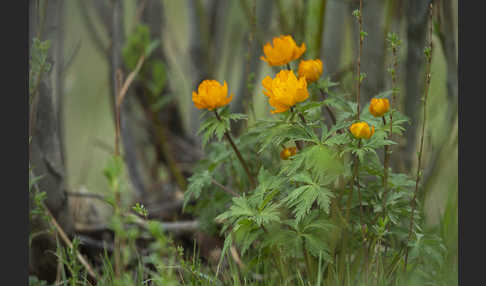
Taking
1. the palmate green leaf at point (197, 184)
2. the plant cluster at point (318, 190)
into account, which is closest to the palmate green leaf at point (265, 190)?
the plant cluster at point (318, 190)

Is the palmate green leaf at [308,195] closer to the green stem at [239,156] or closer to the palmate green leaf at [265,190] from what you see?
the palmate green leaf at [265,190]

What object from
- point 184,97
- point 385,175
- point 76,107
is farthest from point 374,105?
point 76,107

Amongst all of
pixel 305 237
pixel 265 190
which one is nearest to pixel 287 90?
pixel 265 190

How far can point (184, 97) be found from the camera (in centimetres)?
A: 287

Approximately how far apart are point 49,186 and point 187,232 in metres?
0.61

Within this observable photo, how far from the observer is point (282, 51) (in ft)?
4.24

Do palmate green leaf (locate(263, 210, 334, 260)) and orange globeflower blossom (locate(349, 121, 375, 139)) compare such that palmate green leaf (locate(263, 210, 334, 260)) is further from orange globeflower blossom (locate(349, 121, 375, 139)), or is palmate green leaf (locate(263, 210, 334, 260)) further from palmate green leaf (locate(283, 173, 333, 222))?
orange globeflower blossom (locate(349, 121, 375, 139))

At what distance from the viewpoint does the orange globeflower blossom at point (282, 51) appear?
128 centimetres

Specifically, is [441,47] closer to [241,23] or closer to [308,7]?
[308,7]

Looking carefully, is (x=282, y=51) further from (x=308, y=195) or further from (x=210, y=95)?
(x=308, y=195)

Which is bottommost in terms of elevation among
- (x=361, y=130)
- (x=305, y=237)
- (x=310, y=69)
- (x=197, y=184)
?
(x=305, y=237)

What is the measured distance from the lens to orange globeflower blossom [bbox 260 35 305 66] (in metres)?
1.28

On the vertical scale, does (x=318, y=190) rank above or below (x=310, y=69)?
below

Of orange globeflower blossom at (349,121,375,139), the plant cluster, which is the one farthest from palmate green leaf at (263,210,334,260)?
orange globeflower blossom at (349,121,375,139)
